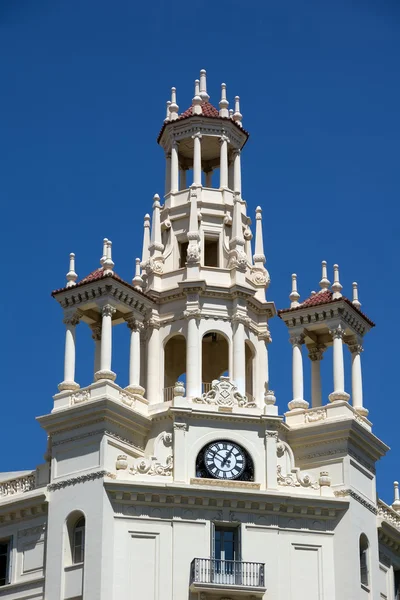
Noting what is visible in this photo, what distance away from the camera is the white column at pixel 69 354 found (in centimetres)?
7150

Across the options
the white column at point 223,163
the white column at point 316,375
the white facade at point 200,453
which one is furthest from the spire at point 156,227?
the white column at point 316,375

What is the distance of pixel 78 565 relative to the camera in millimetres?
67562

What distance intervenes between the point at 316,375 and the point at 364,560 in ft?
29.6

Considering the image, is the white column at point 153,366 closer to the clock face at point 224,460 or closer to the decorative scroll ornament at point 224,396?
the decorative scroll ornament at point 224,396

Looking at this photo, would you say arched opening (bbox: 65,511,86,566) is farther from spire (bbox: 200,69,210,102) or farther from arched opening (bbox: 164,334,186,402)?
spire (bbox: 200,69,210,102)

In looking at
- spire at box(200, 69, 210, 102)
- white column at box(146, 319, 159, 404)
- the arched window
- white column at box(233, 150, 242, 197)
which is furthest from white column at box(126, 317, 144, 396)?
spire at box(200, 69, 210, 102)

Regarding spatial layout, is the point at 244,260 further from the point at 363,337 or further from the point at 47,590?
the point at 47,590

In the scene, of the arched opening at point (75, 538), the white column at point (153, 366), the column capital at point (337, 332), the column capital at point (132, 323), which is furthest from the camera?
the column capital at point (337, 332)

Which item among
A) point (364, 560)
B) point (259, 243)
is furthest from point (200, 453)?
point (259, 243)

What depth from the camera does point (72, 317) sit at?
238 ft

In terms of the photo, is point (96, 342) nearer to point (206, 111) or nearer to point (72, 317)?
point (72, 317)

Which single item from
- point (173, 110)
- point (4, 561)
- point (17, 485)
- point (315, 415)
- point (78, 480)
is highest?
point (173, 110)

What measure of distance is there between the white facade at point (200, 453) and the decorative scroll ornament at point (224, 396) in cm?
8

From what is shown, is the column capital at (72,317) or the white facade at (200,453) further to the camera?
the column capital at (72,317)
